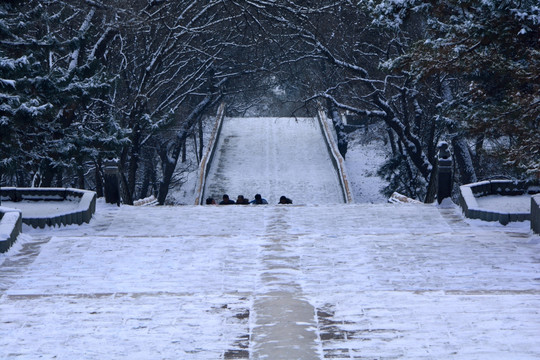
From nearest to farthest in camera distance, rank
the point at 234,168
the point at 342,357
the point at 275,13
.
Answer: the point at 342,357, the point at 275,13, the point at 234,168

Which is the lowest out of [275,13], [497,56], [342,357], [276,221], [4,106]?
[342,357]

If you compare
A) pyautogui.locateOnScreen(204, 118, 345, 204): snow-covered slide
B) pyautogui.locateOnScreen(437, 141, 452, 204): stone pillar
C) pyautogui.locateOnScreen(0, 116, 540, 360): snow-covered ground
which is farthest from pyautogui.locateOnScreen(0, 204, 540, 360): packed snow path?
pyautogui.locateOnScreen(204, 118, 345, 204): snow-covered slide

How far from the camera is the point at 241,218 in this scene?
17078mm

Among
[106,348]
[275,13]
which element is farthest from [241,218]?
[275,13]

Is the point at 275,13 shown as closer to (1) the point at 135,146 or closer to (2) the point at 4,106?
(1) the point at 135,146

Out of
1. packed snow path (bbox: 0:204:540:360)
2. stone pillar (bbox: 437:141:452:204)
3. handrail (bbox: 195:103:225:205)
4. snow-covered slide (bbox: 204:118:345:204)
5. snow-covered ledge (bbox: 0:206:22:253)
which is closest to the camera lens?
packed snow path (bbox: 0:204:540:360)

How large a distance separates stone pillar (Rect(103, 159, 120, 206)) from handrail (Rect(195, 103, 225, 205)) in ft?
49.5

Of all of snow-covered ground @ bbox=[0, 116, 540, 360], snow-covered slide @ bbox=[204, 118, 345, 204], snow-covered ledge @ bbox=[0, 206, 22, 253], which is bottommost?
snow-covered ground @ bbox=[0, 116, 540, 360]

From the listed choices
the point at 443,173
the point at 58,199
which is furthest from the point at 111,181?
the point at 443,173

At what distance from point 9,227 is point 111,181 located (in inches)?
200

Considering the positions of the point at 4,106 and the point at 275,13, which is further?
the point at 275,13

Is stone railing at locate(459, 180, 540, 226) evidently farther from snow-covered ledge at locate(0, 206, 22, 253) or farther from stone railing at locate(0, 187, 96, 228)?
snow-covered ledge at locate(0, 206, 22, 253)

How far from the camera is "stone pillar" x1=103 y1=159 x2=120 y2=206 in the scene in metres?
18.4

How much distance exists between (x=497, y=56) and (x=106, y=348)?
467 inches
